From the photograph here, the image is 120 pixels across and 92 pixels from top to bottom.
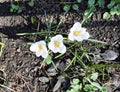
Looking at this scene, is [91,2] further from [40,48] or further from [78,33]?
[40,48]

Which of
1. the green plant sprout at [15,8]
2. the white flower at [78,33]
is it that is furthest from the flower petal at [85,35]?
the green plant sprout at [15,8]

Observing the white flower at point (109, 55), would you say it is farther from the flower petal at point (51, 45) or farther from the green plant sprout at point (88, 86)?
the flower petal at point (51, 45)

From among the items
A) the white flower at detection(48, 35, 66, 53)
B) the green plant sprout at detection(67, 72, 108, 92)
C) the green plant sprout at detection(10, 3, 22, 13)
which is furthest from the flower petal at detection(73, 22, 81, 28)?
the green plant sprout at detection(10, 3, 22, 13)

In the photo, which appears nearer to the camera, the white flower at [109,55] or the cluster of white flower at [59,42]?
the cluster of white flower at [59,42]

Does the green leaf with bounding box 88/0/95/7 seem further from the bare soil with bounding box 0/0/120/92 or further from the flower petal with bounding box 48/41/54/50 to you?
the flower petal with bounding box 48/41/54/50

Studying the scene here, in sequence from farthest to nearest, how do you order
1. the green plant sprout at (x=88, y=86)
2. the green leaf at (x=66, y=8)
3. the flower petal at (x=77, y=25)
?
the green leaf at (x=66, y=8) → the green plant sprout at (x=88, y=86) → the flower petal at (x=77, y=25)

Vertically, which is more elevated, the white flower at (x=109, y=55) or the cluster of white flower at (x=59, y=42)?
the cluster of white flower at (x=59, y=42)

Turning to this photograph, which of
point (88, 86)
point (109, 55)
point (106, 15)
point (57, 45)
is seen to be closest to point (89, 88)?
point (88, 86)
